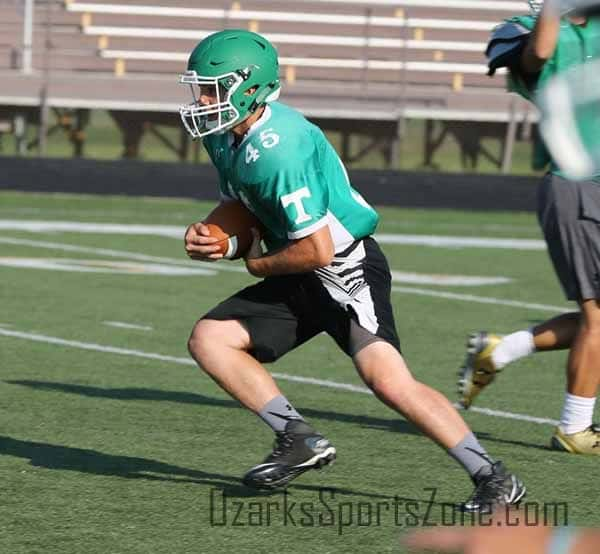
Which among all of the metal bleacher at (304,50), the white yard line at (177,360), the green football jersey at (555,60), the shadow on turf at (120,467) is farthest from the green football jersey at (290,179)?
the metal bleacher at (304,50)

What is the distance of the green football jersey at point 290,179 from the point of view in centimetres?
426

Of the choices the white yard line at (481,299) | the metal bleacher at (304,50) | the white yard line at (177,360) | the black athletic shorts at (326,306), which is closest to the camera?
the black athletic shorts at (326,306)

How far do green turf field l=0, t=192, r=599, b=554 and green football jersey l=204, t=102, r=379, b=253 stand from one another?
819mm

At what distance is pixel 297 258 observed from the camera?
171 inches

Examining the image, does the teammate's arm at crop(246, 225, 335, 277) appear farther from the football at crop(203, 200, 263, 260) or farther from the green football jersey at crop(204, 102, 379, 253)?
the football at crop(203, 200, 263, 260)

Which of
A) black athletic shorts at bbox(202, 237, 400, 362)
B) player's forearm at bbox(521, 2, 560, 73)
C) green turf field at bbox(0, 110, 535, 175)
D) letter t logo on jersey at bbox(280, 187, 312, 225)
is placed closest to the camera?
player's forearm at bbox(521, 2, 560, 73)

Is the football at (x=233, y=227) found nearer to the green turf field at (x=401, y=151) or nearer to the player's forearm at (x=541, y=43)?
the player's forearm at (x=541, y=43)

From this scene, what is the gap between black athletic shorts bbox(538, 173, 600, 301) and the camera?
529 centimetres

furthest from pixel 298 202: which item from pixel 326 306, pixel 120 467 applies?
pixel 120 467

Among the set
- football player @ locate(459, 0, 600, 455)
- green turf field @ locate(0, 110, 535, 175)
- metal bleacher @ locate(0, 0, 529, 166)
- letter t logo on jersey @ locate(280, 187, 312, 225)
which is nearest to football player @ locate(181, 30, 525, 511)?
letter t logo on jersey @ locate(280, 187, 312, 225)

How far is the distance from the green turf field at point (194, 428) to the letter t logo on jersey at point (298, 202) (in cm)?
85

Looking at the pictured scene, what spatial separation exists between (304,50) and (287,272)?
60.8ft

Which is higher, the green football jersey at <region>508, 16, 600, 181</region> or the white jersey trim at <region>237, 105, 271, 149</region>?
the green football jersey at <region>508, 16, 600, 181</region>

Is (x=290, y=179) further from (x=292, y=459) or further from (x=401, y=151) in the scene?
(x=401, y=151)
